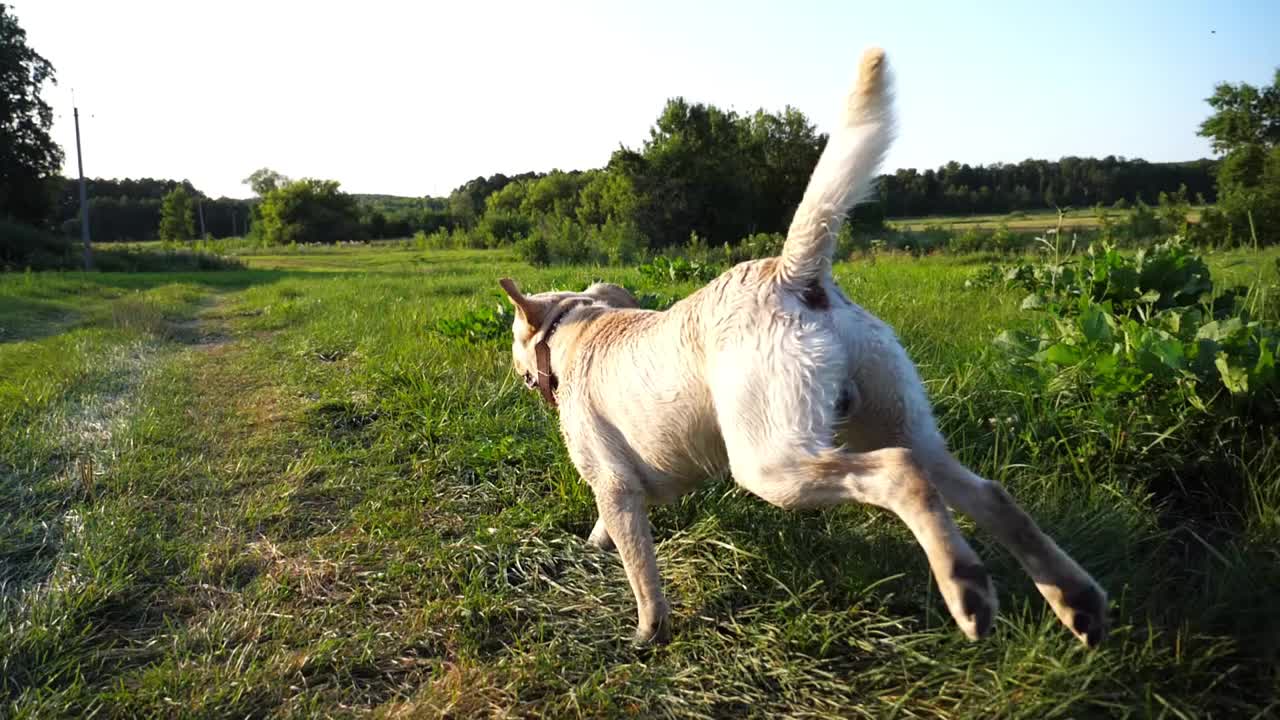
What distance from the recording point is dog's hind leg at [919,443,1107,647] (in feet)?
6.08

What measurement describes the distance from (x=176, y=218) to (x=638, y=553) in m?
80.1

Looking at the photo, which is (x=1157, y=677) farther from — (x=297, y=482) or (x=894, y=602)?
(x=297, y=482)

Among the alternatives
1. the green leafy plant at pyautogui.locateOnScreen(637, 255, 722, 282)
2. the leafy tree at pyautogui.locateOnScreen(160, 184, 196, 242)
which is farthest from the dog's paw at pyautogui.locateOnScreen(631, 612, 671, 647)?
the leafy tree at pyautogui.locateOnScreen(160, 184, 196, 242)

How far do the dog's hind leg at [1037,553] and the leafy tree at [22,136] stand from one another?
43.2m

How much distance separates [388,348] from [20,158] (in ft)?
130

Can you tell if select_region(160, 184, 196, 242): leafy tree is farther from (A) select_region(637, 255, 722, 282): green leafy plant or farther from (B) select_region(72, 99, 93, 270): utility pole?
(A) select_region(637, 255, 722, 282): green leafy plant

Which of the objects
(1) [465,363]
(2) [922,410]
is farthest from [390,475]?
(2) [922,410]

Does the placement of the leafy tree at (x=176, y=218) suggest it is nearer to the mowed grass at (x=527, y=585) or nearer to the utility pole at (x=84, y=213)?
the utility pole at (x=84, y=213)

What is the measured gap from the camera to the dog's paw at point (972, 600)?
1.73m

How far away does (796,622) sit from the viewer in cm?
236

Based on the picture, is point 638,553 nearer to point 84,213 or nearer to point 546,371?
point 546,371

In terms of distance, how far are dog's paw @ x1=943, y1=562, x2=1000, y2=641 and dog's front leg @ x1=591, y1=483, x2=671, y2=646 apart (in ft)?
3.49

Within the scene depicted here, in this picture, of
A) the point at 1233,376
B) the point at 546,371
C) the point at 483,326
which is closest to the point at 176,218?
the point at 483,326

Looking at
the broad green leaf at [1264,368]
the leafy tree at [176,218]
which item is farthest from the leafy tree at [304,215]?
the broad green leaf at [1264,368]
